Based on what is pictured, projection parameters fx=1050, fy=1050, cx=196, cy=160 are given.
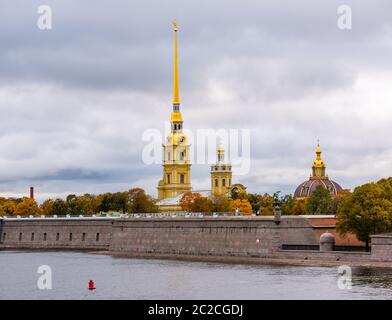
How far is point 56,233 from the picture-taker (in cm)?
12750

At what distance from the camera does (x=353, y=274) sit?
7250cm

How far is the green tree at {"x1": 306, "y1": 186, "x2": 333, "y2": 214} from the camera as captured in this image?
422 ft

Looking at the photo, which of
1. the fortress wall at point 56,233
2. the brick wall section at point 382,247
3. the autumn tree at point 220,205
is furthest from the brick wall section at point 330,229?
the autumn tree at point 220,205

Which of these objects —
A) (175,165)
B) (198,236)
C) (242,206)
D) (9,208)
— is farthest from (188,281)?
(175,165)

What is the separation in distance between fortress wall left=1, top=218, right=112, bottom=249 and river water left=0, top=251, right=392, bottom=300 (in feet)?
87.2

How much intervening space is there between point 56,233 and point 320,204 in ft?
108

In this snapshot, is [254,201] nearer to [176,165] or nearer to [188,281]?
[176,165]

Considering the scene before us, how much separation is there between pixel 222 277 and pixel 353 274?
9.07 m

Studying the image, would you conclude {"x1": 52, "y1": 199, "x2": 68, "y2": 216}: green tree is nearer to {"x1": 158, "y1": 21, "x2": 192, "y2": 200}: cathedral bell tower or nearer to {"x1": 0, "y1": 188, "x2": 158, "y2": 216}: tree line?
{"x1": 0, "y1": 188, "x2": 158, "y2": 216}: tree line

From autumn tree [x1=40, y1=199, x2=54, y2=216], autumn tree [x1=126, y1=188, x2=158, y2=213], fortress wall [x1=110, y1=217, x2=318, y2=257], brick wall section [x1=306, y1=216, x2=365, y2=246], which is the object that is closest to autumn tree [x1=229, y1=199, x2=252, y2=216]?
autumn tree [x1=126, y1=188, x2=158, y2=213]

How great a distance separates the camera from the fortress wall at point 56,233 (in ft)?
392
